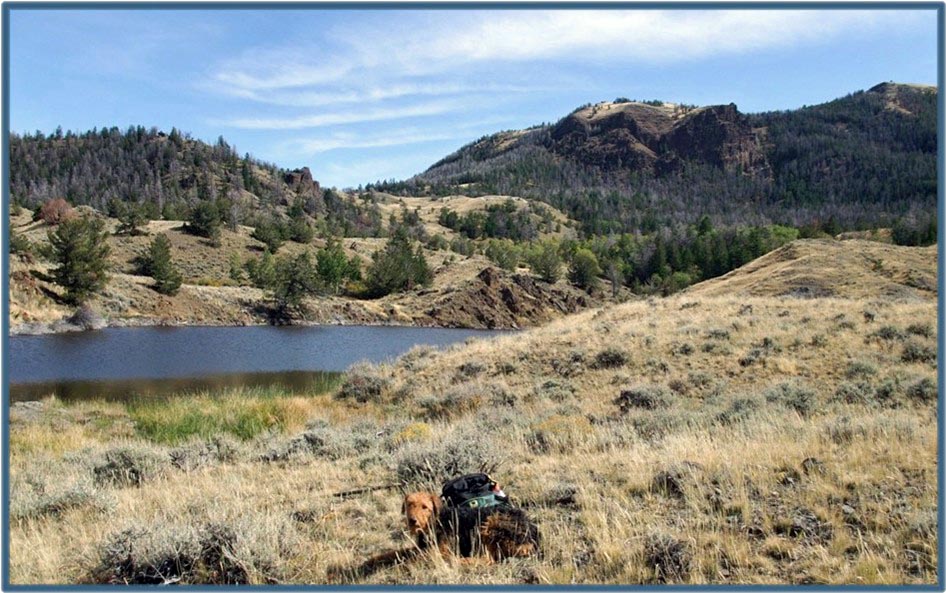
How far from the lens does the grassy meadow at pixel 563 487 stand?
4180mm

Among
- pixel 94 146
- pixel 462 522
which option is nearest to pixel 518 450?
pixel 462 522

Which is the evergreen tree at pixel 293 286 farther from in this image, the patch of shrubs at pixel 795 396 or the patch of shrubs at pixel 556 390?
the patch of shrubs at pixel 795 396

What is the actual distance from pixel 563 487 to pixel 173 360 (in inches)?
1211

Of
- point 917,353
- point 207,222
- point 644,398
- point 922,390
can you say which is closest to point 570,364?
point 644,398

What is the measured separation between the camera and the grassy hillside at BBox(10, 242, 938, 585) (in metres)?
4.20

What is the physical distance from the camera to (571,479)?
6.27m

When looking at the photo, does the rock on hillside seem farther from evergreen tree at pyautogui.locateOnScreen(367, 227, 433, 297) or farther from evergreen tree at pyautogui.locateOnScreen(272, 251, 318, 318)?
evergreen tree at pyautogui.locateOnScreen(367, 227, 433, 297)

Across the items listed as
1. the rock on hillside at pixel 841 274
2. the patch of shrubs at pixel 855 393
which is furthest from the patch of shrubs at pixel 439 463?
the rock on hillside at pixel 841 274

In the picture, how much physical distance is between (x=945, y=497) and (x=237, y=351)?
37.1 metres

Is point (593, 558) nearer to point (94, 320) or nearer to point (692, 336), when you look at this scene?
point (692, 336)

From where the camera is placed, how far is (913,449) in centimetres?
597

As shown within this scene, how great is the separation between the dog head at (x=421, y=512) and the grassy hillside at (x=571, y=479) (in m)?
0.32

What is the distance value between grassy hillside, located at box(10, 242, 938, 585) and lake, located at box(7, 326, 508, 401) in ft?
25.0

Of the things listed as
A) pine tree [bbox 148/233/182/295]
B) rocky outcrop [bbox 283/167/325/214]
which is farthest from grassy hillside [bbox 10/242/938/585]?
rocky outcrop [bbox 283/167/325/214]
